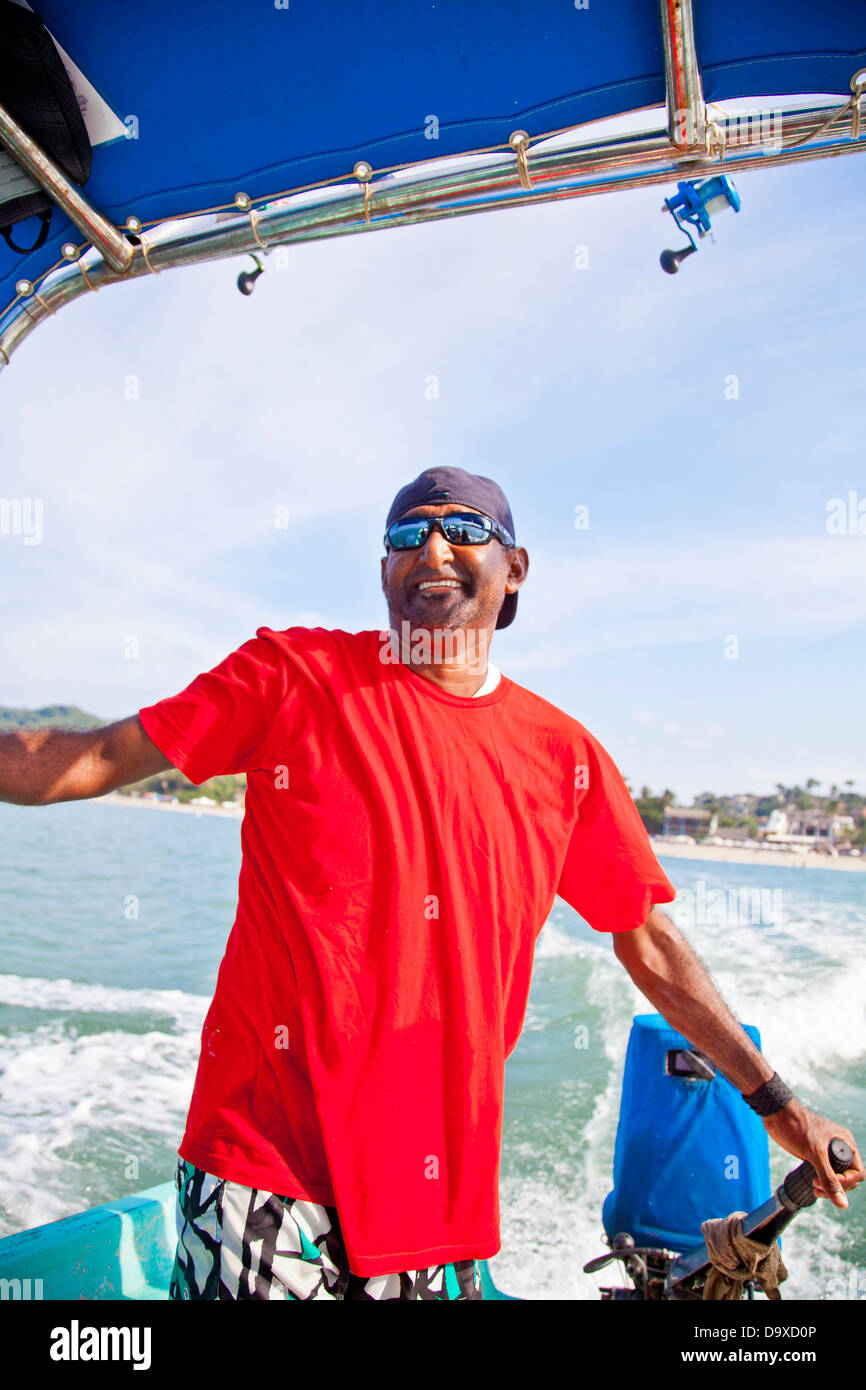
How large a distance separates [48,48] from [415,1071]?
2.05 meters

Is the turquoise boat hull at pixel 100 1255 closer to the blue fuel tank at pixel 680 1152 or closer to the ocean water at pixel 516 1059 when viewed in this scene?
the blue fuel tank at pixel 680 1152

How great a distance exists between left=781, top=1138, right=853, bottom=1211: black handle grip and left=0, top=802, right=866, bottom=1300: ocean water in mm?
2676

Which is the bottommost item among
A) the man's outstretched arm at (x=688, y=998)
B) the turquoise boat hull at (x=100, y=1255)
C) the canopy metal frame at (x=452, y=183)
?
the turquoise boat hull at (x=100, y=1255)

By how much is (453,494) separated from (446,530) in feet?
0.26

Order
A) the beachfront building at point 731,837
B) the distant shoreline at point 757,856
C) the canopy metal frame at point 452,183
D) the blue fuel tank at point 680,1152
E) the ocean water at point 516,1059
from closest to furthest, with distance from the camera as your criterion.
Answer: the canopy metal frame at point 452,183
the blue fuel tank at point 680,1152
the ocean water at point 516,1059
the distant shoreline at point 757,856
the beachfront building at point 731,837

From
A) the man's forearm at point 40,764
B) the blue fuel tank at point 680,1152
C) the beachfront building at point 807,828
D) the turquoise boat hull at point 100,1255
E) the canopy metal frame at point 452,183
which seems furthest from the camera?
the beachfront building at point 807,828

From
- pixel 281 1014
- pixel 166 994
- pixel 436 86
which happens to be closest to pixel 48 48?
pixel 436 86

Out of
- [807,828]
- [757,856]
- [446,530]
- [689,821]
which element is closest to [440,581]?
[446,530]

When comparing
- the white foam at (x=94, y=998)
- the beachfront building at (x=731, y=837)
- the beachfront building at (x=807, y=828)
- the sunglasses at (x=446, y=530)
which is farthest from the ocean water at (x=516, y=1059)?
the beachfront building at (x=731, y=837)

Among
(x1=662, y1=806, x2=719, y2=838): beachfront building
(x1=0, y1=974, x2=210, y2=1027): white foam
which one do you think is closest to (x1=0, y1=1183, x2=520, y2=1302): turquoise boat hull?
(x1=0, y1=974, x2=210, y2=1027): white foam

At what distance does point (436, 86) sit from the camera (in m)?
1.91

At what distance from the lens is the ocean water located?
454 centimetres

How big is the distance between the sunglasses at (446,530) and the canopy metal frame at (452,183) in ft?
2.12

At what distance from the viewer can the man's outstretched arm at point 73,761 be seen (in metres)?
1.39
